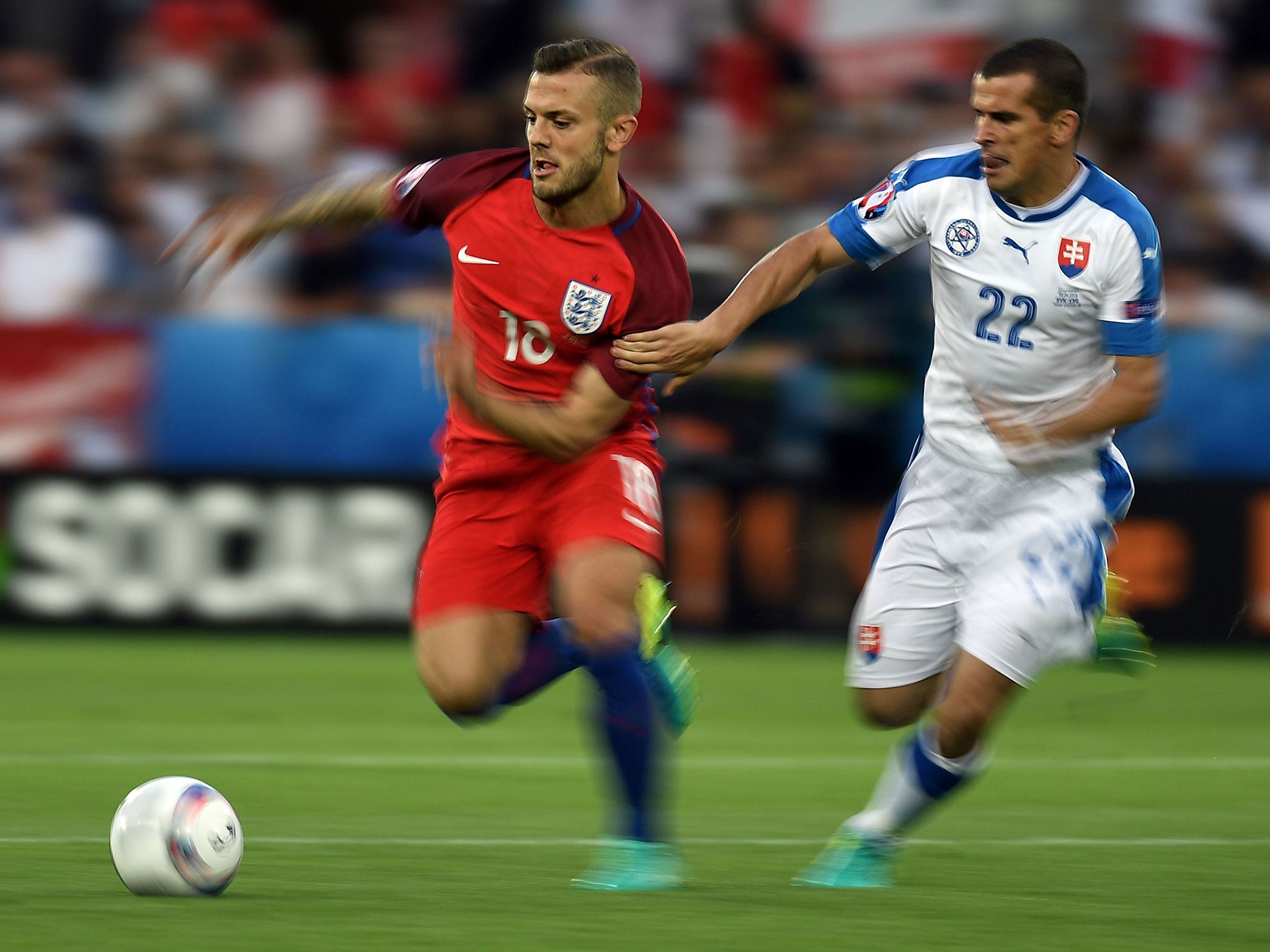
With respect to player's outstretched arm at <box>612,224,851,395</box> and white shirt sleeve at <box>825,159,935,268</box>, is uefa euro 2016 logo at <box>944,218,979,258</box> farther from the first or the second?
player's outstretched arm at <box>612,224,851,395</box>

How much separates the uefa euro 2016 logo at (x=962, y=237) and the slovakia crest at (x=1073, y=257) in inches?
8.4

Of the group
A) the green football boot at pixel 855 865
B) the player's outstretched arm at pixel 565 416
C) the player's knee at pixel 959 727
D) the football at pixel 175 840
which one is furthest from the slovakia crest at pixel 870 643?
the football at pixel 175 840

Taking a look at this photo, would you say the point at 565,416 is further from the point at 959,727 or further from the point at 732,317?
the point at 959,727

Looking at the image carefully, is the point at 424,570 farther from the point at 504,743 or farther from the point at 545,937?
the point at 504,743

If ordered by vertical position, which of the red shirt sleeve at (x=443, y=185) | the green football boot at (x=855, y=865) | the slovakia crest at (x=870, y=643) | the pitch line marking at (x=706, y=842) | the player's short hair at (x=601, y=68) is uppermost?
the player's short hair at (x=601, y=68)

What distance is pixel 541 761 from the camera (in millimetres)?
7793

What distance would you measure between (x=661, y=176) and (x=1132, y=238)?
6.73m

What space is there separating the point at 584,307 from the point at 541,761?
2836mm

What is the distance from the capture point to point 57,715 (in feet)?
28.4

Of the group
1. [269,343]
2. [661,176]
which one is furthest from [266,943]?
[661,176]

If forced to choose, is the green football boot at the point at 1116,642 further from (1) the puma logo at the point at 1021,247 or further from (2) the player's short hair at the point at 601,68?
(2) the player's short hair at the point at 601,68

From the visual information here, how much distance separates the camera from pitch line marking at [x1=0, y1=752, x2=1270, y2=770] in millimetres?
7512

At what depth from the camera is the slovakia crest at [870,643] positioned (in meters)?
5.50

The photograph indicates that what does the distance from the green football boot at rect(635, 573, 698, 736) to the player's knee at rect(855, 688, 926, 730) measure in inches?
22.7
